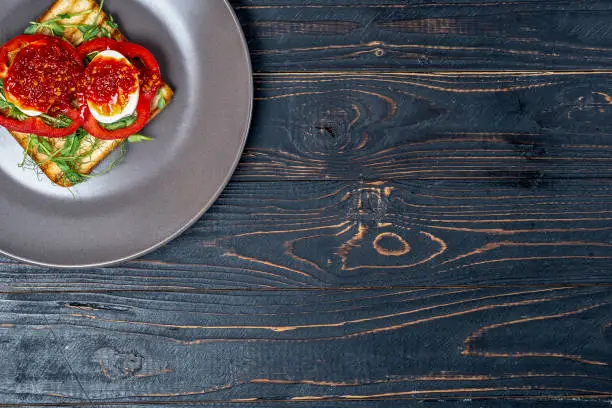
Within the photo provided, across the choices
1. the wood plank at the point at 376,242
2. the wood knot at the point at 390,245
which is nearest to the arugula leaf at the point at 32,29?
the wood plank at the point at 376,242

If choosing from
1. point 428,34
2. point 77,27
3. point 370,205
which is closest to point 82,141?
point 77,27

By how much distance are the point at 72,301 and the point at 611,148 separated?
4.79 ft

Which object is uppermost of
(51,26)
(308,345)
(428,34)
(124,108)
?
(428,34)

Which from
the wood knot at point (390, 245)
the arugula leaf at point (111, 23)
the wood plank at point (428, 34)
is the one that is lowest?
the wood knot at point (390, 245)

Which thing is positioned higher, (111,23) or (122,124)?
(111,23)

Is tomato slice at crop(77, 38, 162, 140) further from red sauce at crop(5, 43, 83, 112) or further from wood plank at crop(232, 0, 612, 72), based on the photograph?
wood plank at crop(232, 0, 612, 72)

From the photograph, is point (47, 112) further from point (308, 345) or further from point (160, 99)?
point (308, 345)

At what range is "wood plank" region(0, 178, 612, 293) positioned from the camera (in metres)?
1.46

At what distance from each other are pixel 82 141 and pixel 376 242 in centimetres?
78

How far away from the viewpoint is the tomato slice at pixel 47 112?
1.32 metres

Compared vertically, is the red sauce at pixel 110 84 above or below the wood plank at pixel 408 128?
below

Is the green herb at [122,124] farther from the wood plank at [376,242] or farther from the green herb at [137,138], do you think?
the wood plank at [376,242]

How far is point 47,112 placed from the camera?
4.36 ft

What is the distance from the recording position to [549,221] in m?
1.47
